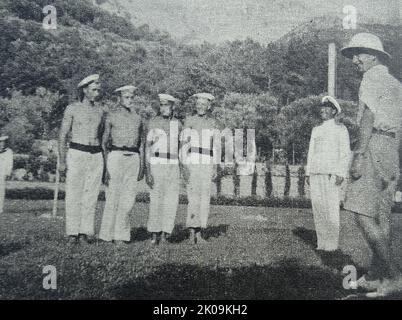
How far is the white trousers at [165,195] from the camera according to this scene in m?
4.86

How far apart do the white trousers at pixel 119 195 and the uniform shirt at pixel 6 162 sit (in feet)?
6.07

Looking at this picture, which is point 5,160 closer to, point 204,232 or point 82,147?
point 82,147

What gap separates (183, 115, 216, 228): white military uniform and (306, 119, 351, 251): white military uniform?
1348mm

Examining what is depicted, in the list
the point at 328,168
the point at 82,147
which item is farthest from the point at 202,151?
the point at 328,168

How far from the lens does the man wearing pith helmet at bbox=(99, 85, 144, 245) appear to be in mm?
4707

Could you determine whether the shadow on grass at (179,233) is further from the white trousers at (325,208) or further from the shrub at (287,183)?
the shrub at (287,183)

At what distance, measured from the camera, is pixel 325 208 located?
4988mm

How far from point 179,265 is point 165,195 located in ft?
4.33

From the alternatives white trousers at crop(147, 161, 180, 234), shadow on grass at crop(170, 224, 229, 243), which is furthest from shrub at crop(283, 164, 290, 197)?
white trousers at crop(147, 161, 180, 234)

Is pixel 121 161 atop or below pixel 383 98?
below

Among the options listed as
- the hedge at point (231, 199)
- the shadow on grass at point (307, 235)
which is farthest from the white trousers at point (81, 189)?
the shadow on grass at point (307, 235)

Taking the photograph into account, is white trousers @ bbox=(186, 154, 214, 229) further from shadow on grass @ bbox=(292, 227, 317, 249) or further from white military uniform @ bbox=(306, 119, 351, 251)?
white military uniform @ bbox=(306, 119, 351, 251)

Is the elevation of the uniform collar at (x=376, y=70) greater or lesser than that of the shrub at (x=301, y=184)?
greater
